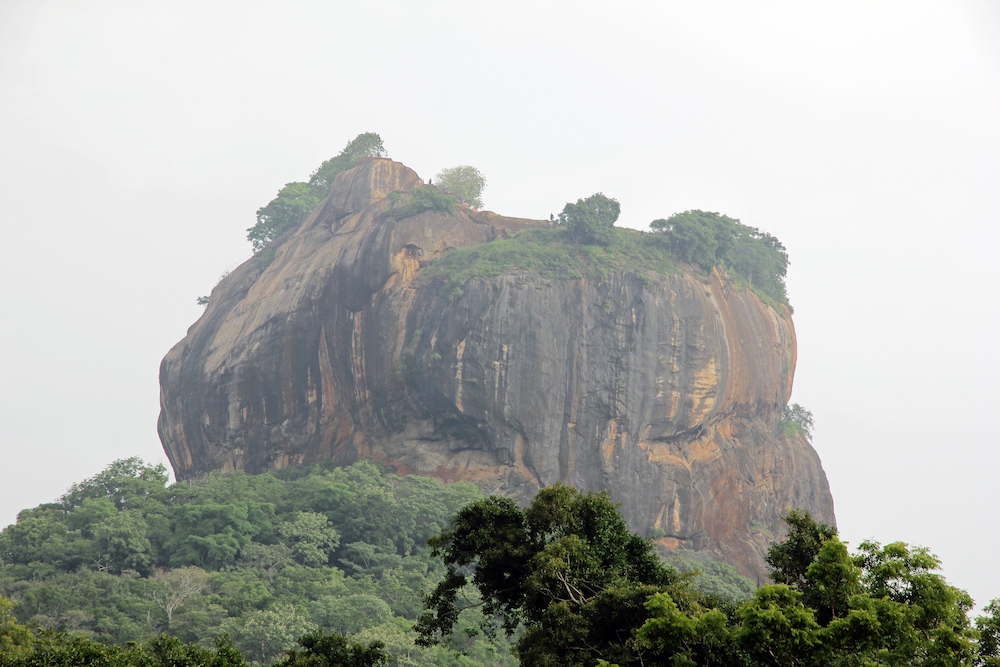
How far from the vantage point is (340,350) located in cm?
3612

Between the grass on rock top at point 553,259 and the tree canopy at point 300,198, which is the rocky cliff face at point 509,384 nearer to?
the grass on rock top at point 553,259

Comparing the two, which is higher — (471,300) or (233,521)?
(471,300)

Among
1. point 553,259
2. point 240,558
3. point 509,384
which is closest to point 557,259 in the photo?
point 553,259

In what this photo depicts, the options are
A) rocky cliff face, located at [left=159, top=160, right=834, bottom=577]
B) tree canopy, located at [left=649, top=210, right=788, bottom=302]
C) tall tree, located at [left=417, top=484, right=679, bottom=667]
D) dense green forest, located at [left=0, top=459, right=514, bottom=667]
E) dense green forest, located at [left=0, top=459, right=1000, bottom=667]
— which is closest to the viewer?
dense green forest, located at [left=0, top=459, right=1000, bottom=667]

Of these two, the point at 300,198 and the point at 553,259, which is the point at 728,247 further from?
the point at 300,198

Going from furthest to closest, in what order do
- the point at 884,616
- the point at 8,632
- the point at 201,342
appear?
the point at 201,342, the point at 8,632, the point at 884,616

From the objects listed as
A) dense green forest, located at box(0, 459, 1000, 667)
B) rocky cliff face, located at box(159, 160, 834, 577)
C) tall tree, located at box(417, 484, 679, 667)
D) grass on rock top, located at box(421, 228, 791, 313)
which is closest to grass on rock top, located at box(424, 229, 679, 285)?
grass on rock top, located at box(421, 228, 791, 313)

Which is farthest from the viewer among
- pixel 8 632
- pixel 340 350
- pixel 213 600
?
pixel 340 350

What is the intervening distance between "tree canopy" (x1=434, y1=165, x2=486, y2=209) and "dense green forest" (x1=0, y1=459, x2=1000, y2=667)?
19.0 metres

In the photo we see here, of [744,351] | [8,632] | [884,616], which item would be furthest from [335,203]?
[884,616]

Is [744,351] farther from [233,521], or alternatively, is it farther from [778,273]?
[233,521]

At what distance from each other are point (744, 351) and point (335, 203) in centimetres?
1991

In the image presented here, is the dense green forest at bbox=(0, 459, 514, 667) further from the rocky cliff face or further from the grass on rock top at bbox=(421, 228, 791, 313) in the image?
the grass on rock top at bbox=(421, 228, 791, 313)

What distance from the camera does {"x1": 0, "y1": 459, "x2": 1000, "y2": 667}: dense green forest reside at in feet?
33.5
